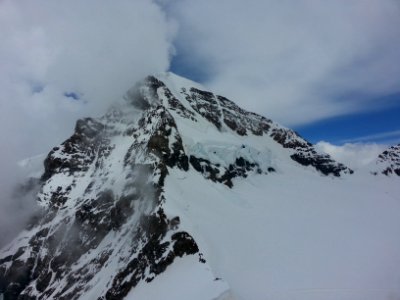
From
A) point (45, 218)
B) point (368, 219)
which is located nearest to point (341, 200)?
point (368, 219)

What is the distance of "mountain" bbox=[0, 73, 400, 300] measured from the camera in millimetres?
84062

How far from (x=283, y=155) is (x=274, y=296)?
10716 cm

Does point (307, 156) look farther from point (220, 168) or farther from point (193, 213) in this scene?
point (193, 213)

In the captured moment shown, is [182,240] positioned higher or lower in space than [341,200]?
lower

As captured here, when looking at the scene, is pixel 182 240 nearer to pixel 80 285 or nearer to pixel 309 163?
pixel 80 285

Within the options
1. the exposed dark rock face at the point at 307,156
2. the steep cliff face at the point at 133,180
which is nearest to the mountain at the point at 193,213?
the steep cliff face at the point at 133,180

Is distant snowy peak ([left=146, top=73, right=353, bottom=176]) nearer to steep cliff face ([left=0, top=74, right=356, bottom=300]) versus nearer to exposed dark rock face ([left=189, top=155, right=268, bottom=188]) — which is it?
steep cliff face ([left=0, top=74, right=356, bottom=300])

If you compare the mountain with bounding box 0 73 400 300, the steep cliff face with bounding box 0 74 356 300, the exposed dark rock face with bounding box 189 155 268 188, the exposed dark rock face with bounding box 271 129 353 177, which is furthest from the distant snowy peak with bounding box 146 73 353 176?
the exposed dark rock face with bounding box 189 155 268 188

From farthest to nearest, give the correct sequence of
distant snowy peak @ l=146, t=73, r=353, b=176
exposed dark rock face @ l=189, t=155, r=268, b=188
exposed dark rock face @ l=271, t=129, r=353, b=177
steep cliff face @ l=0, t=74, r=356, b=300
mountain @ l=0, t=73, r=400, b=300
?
exposed dark rock face @ l=271, t=129, r=353, b=177 < distant snowy peak @ l=146, t=73, r=353, b=176 < exposed dark rock face @ l=189, t=155, r=268, b=188 < steep cliff face @ l=0, t=74, r=356, b=300 < mountain @ l=0, t=73, r=400, b=300

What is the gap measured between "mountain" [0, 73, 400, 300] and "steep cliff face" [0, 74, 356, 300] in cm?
46

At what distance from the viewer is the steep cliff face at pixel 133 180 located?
93.3m

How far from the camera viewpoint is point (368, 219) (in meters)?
128

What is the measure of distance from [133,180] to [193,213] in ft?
85.9

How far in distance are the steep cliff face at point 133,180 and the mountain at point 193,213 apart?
46 cm
